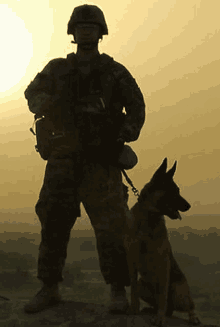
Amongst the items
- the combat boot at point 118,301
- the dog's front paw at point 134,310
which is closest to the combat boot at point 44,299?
the combat boot at point 118,301

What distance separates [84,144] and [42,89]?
33.3 inches

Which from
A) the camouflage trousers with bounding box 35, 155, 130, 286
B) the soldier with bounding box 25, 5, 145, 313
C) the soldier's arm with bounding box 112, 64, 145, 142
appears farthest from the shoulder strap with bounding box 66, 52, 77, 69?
the camouflage trousers with bounding box 35, 155, 130, 286

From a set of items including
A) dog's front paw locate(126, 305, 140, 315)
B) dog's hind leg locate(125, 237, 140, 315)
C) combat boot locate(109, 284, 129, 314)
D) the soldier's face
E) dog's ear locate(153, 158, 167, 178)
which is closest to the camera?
dog's ear locate(153, 158, 167, 178)

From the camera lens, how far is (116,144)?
508cm

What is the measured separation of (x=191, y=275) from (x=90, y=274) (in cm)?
233

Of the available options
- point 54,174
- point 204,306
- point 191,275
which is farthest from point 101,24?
point 191,275

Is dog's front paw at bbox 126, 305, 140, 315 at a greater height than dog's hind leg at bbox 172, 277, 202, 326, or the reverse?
dog's hind leg at bbox 172, 277, 202, 326

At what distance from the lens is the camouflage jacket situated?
5191 millimetres

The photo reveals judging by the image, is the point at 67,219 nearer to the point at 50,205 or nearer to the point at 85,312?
the point at 50,205

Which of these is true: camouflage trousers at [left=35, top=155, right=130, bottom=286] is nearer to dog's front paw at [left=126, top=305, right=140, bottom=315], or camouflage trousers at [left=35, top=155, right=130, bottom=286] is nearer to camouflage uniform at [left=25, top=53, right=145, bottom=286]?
camouflage uniform at [left=25, top=53, right=145, bottom=286]

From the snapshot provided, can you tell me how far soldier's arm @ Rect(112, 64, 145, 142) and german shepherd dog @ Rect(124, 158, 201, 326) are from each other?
956 mm

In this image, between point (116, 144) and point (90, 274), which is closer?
point (116, 144)

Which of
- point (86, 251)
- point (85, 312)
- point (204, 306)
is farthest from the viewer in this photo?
point (86, 251)

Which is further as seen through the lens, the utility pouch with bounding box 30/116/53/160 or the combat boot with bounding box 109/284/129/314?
the utility pouch with bounding box 30/116/53/160
